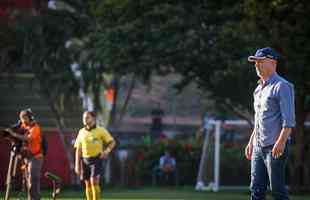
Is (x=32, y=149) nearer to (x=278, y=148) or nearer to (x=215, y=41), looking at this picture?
(x=278, y=148)

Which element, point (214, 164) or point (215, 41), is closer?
point (215, 41)

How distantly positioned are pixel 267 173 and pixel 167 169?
2505 cm

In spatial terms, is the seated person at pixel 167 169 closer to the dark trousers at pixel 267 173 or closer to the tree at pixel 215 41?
the tree at pixel 215 41

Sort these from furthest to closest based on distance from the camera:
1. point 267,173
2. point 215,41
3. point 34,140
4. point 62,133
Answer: point 62,133
point 215,41
point 34,140
point 267,173

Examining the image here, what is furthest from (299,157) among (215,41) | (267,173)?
(267,173)

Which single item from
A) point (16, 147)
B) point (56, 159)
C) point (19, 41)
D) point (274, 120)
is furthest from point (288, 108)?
point (56, 159)

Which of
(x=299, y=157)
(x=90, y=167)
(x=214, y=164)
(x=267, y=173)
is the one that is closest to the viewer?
(x=267, y=173)

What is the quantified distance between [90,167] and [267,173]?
7.89m

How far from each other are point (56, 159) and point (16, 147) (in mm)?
16375

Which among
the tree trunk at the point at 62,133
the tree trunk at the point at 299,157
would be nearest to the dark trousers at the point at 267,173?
the tree trunk at the point at 299,157

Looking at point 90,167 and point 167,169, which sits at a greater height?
point 90,167

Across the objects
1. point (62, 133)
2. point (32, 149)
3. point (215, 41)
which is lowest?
point (32, 149)

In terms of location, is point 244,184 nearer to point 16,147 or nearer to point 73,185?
point 73,185

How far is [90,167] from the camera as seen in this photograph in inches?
701
